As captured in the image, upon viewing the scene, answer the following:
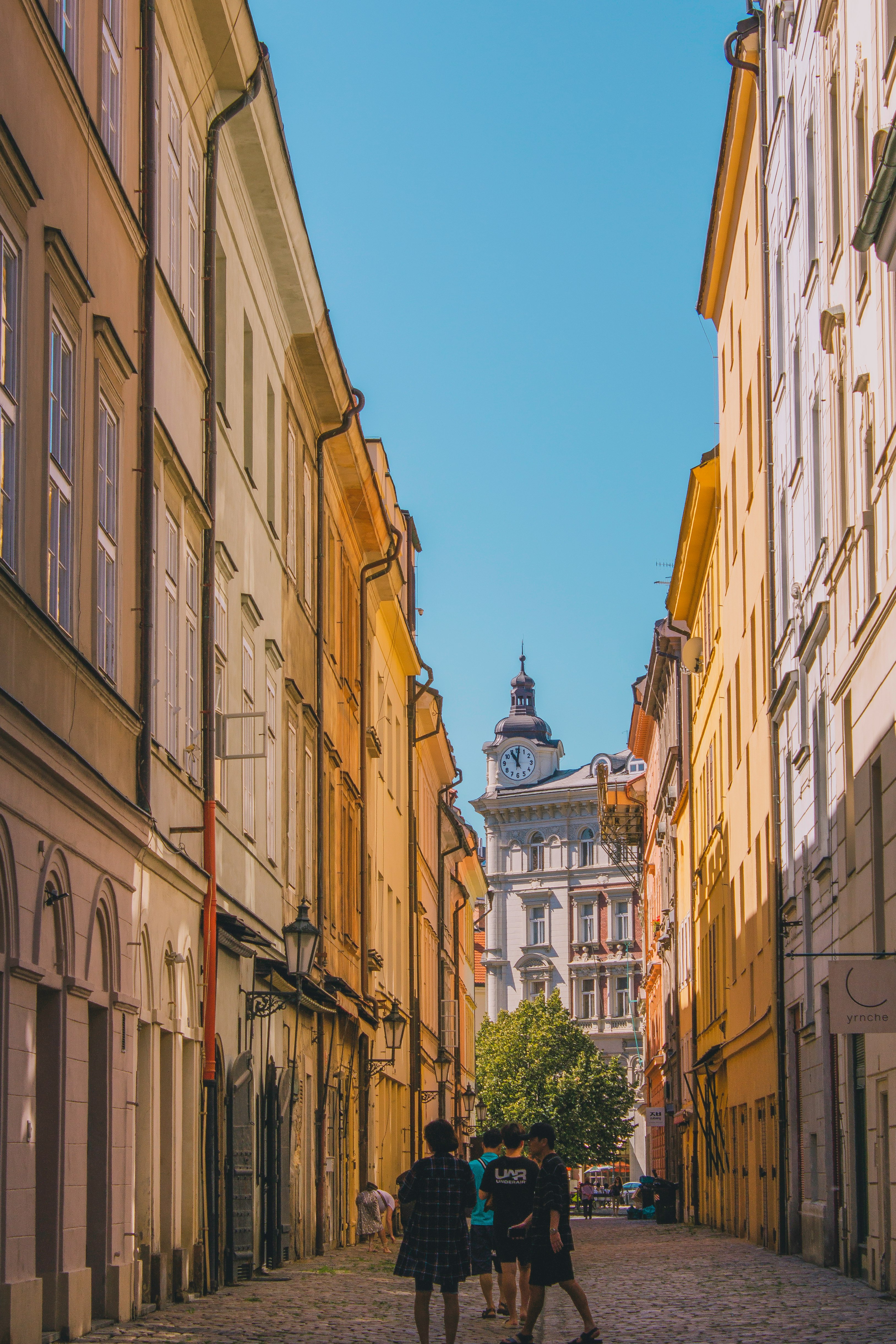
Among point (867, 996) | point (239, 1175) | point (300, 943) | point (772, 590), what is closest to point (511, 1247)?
point (867, 996)

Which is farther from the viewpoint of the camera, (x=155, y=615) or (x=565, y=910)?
(x=565, y=910)

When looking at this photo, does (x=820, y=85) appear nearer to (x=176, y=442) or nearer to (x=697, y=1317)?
(x=176, y=442)

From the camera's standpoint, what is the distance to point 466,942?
2857 inches

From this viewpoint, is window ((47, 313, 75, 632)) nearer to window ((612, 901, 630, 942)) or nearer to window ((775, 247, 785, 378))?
window ((775, 247, 785, 378))

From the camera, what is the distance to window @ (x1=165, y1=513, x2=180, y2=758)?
15898 millimetres

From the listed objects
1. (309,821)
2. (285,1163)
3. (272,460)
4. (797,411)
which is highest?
(797,411)

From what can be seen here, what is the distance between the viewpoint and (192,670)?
17234 mm

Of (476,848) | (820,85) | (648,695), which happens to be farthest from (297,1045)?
(476,848)

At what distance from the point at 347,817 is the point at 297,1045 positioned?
8749mm

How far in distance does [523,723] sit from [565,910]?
2183 cm

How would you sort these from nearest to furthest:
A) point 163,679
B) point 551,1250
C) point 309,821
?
1. point 551,1250
2. point 163,679
3. point 309,821

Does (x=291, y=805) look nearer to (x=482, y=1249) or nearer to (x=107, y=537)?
(x=482, y=1249)

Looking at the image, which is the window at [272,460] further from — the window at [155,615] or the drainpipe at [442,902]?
the drainpipe at [442,902]

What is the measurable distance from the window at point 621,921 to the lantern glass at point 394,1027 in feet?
235
